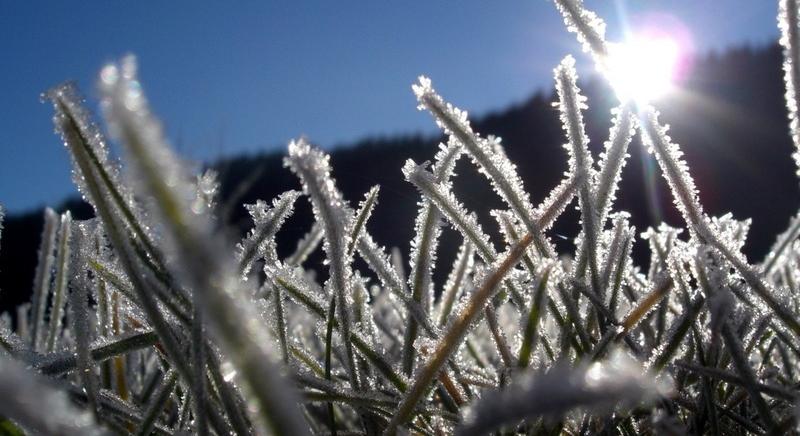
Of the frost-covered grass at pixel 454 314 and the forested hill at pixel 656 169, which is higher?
the forested hill at pixel 656 169

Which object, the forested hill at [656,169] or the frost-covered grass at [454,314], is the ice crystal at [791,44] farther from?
the forested hill at [656,169]

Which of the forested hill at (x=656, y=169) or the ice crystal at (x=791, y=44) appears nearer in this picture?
the ice crystal at (x=791, y=44)

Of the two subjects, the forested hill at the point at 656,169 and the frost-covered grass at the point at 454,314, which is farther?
the forested hill at the point at 656,169

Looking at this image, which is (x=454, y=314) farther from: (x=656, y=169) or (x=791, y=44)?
(x=656, y=169)

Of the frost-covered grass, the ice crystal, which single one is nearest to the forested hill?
the frost-covered grass

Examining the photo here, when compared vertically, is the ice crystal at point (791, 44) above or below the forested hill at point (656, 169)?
below

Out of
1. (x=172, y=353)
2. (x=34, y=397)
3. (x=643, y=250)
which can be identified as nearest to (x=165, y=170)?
(x=34, y=397)

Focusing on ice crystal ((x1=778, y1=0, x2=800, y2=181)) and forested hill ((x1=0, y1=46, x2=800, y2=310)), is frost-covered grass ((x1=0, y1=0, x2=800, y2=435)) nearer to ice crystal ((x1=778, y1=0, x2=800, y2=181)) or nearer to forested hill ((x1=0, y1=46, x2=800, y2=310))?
ice crystal ((x1=778, y1=0, x2=800, y2=181))

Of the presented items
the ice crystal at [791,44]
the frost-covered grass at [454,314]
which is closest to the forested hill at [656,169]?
the frost-covered grass at [454,314]

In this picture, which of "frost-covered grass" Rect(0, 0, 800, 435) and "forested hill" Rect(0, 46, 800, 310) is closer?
"frost-covered grass" Rect(0, 0, 800, 435)
